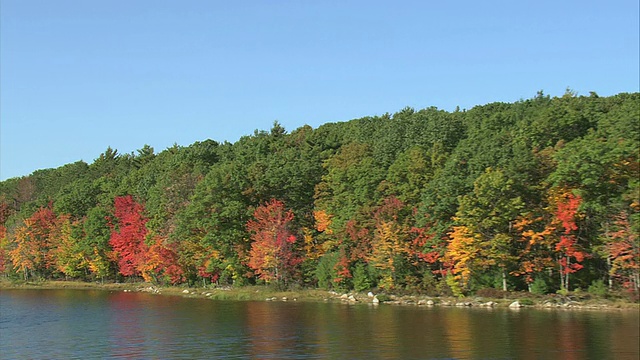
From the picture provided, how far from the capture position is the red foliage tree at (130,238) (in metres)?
102

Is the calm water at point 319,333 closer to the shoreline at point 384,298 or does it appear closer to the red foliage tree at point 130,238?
the shoreline at point 384,298

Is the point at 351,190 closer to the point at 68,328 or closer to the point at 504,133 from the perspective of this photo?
the point at 504,133

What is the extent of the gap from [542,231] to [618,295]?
8.74m

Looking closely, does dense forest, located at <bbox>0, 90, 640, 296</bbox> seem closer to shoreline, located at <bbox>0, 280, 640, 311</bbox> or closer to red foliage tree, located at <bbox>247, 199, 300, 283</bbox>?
red foliage tree, located at <bbox>247, 199, 300, 283</bbox>

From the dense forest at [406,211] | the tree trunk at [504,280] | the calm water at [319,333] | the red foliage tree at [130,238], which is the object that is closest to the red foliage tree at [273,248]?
the dense forest at [406,211]

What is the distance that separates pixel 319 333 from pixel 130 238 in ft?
218

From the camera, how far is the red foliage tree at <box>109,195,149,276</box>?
10171cm

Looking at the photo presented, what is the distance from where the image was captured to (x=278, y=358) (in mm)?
35719

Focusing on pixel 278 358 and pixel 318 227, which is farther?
pixel 318 227

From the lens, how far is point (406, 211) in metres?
69.8

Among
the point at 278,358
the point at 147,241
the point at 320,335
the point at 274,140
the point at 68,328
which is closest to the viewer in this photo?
the point at 278,358

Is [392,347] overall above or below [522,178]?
below

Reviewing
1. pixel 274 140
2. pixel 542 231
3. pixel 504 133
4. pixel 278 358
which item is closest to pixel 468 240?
pixel 542 231

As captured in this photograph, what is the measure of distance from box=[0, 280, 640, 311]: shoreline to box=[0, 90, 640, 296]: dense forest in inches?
77.1
